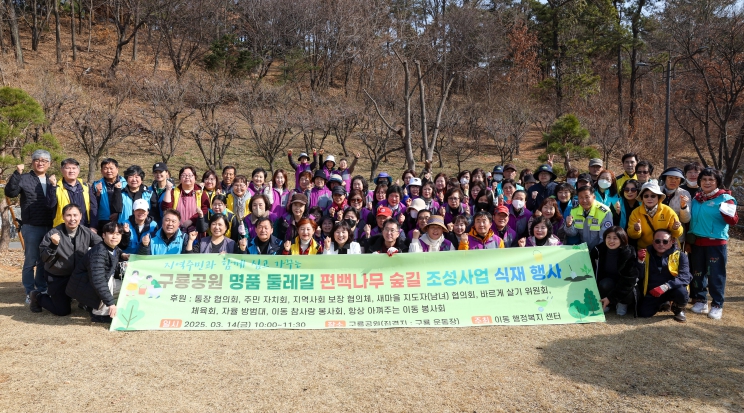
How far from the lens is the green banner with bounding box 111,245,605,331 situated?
17.5 ft

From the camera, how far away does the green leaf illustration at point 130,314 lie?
206 inches

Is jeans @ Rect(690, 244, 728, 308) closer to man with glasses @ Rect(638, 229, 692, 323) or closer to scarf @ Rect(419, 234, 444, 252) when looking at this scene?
man with glasses @ Rect(638, 229, 692, 323)

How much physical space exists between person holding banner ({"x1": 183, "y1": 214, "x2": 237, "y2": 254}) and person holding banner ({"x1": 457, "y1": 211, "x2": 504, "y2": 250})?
2659mm

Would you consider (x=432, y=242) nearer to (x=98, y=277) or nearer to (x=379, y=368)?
(x=379, y=368)

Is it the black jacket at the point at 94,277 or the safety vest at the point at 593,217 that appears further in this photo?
the safety vest at the point at 593,217

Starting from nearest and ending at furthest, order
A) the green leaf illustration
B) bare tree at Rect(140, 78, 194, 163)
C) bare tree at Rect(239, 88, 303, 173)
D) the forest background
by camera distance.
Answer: the green leaf illustration < the forest background < bare tree at Rect(140, 78, 194, 163) < bare tree at Rect(239, 88, 303, 173)

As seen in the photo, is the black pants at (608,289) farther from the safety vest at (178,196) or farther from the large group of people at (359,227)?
the safety vest at (178,196)

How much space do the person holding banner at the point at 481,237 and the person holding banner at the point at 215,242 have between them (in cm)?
266

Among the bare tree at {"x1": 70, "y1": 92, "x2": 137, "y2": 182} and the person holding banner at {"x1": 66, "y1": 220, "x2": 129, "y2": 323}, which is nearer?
the person holding banner at {"x1": 66, "y1": 220, "x2": 129, "y2": 323}

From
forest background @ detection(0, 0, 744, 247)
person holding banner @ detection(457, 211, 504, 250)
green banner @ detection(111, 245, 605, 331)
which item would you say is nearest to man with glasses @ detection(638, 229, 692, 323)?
green banner @ detection(111, 245, 605, 331)

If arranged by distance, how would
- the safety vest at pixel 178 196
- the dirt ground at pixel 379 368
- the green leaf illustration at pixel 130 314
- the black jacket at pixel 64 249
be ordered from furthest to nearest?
1. the safety vest at pixel 178 196
2. the black jacket at pixel 64 249
3. the green leaf illustration at pixel 130 314
4. the dirt ground at pixel 379 368

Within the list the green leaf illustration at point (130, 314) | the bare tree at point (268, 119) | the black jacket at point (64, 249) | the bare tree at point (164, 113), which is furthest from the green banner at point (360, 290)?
the bare tree at point (164, 113)

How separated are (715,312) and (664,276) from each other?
0.80m

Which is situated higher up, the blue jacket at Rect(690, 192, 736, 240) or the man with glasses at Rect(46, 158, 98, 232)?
the man with glasses at Rect(46, 158, 98, 232)
